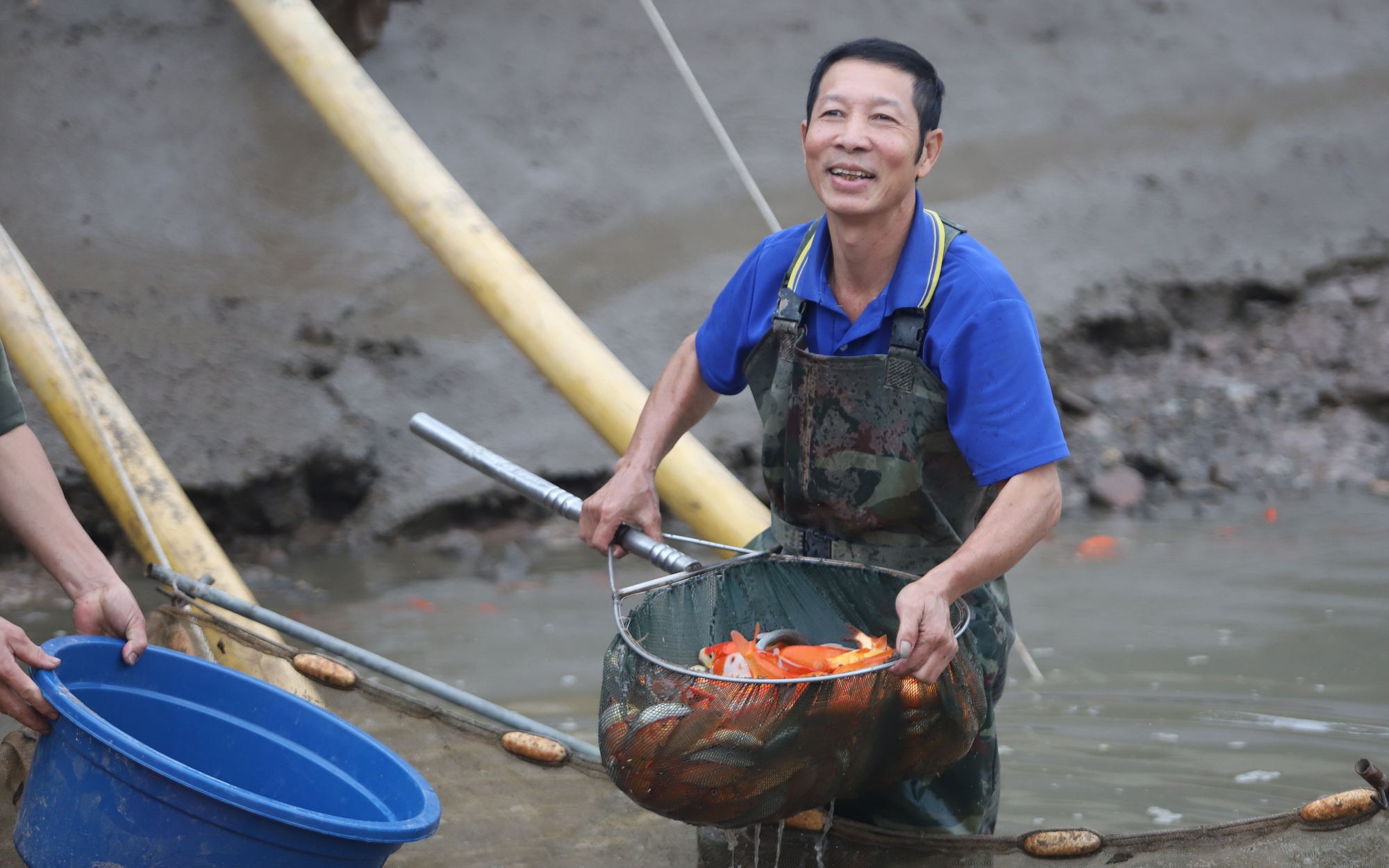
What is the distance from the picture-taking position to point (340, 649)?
3057 mm

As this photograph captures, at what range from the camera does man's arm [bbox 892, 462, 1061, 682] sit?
1.96m

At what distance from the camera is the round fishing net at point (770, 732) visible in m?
1.92

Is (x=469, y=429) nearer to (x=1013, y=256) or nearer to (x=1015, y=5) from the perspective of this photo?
(x=1013, y=256)

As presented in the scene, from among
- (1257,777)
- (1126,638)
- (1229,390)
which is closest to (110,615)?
(1257,777)

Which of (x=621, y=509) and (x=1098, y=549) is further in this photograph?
(x=1098, y=549)

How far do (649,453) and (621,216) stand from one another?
4.86 metres

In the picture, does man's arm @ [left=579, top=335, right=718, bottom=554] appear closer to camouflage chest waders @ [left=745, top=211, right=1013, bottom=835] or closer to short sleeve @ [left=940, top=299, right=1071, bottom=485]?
camouflage chest waders @ [left=745, top=211, right=1013, bottom=835]

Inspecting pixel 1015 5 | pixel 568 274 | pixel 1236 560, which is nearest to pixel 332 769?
pixel 1236 560

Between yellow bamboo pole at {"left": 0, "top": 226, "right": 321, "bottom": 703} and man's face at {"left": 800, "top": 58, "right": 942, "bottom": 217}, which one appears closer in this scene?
man's face at {"left": 800, "top": 58, "right": 942, "bottom": 217}

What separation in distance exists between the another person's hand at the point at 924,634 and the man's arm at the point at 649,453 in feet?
2.10

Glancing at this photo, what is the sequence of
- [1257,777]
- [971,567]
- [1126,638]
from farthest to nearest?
[1126,638]
[1257,777]
[971,567]

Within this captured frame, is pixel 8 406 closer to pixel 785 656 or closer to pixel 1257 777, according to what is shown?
pixel 785 656

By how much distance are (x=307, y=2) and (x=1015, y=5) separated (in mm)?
5924

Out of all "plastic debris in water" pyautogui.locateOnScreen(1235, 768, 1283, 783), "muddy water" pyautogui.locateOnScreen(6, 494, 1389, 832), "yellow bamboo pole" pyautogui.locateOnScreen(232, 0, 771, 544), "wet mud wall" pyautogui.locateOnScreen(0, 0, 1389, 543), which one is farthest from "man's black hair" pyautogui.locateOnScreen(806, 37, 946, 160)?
"wet mud wall" pyautogui.locateOnScreen(0, 0, 1389, 543)
